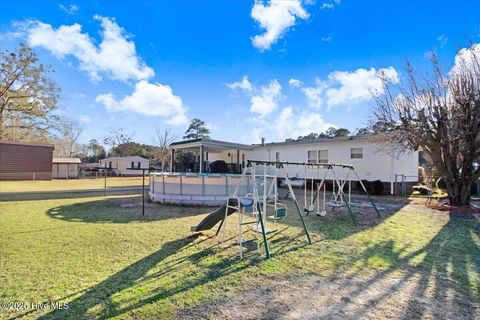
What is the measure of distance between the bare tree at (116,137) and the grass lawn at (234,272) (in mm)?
41335

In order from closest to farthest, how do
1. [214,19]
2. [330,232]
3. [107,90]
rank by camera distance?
[330,232] < [214,19] < [107,90]

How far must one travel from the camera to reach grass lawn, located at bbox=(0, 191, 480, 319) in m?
2.86

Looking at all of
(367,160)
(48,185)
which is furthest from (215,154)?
(367,160)

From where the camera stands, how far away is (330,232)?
21.0 ft

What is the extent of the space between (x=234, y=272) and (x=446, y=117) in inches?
418

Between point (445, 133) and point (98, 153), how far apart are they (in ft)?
177

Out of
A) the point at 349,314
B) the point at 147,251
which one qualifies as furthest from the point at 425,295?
the point at 147,251

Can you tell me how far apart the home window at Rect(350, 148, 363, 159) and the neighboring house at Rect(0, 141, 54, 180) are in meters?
27.9

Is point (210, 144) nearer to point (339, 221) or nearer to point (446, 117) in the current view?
point (339, 221)

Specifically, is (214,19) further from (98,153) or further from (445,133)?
(98,153)

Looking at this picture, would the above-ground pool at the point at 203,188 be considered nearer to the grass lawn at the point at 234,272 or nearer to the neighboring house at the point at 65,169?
the grass lawn at the point at 234,272

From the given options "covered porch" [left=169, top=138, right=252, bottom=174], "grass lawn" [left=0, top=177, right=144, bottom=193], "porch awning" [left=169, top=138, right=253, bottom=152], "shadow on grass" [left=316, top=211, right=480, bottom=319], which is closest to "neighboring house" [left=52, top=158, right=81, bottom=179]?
"grass lawn" [left=0, top=177, right=144, bottom=193]

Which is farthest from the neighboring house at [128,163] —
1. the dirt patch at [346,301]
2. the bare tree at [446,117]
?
the dirt patch at [346,301]

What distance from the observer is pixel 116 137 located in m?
45.5
